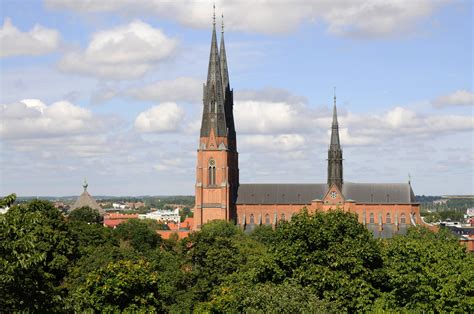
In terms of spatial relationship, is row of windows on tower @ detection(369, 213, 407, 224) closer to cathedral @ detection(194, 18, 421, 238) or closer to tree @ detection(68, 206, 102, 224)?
cathedral @ detection(194, 18, 421, 238)

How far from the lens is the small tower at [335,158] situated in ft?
443

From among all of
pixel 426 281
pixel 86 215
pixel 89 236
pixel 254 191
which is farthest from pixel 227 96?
pixel 426 281

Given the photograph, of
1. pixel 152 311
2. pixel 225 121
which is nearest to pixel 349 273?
pixel 152 311

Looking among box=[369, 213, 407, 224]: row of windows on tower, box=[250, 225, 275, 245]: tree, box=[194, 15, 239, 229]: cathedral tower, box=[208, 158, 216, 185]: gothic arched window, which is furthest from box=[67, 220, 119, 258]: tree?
box=[369, 213, 407, 224]: row of windows on tower

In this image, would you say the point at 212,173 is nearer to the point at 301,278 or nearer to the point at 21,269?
the point at 301,278

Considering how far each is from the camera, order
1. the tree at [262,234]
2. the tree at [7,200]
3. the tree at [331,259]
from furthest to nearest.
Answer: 1. the tree at [262,234]
2. the tree at [331,259]
3. the tree at [7,200]

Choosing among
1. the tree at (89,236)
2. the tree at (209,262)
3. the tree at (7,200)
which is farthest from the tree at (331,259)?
the tree at (89,236)

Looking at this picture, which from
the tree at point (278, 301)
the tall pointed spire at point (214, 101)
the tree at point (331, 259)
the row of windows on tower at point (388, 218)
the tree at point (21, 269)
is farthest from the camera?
the row of windows on tower at point (388, 218)

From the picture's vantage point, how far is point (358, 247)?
49.3m

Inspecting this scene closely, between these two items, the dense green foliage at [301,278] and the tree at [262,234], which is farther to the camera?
the tree at [262,234]

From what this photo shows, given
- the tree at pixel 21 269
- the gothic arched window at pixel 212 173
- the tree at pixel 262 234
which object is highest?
the gothic arched window at pixel 212 173

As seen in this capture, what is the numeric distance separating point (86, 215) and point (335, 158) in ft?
148

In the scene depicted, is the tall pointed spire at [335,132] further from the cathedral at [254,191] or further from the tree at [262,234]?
the tree at [262,234]

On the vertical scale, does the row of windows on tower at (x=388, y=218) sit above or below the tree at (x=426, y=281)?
above
